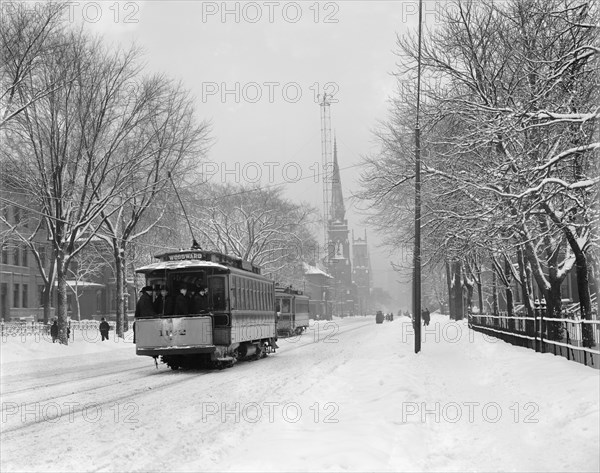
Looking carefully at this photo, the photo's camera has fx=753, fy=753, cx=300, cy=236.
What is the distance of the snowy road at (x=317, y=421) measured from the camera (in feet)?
27.3

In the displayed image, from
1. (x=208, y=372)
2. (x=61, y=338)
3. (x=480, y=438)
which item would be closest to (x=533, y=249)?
(x=208, y=372)

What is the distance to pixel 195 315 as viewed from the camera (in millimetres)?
21266

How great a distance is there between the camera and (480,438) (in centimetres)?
983

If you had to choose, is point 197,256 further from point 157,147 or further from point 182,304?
point 157,147

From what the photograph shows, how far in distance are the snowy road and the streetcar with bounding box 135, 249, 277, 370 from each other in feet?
5.51

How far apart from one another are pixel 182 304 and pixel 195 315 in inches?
20.1

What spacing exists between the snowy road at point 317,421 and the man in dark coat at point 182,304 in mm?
2279

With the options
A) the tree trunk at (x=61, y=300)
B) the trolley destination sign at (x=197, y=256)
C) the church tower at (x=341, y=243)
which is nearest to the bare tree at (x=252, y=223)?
the tree trunk at (x=61, y=300)

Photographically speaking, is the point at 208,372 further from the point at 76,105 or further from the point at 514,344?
the point at 76,105

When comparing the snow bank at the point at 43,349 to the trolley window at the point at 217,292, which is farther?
the snow bank at the point at 43,349

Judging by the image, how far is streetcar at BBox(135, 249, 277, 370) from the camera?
21.1 meters

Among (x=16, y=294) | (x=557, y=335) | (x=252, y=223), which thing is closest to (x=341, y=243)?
(x=16, y=294)

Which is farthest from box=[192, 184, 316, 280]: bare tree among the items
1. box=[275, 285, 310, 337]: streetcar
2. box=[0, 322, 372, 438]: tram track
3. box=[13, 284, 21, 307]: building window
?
box=[0, 322, 372, 438]: tram track

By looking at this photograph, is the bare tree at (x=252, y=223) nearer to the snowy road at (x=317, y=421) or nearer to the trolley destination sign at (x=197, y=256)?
the trolley destination sign at (x=197, y=256)
